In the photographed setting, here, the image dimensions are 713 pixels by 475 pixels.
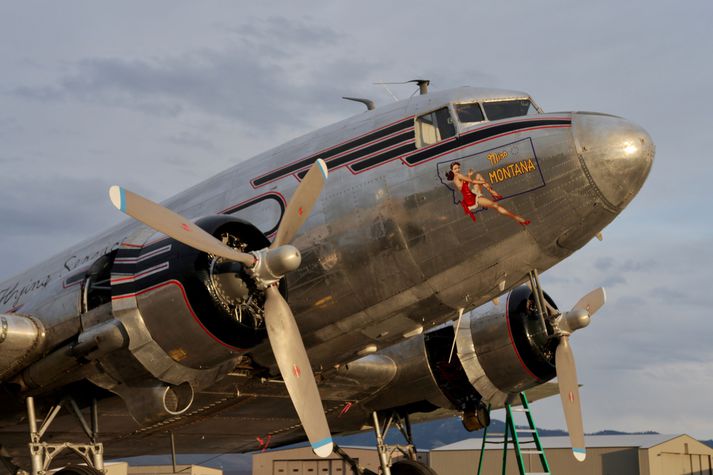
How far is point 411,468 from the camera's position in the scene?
18.4m

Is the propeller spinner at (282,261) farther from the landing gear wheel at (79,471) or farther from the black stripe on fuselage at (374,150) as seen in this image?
the landing gear wheel at (79,471)

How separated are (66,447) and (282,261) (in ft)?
14.6

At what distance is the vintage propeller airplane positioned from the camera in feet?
39.1

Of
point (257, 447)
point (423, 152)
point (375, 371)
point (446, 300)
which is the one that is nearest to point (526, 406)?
point (375, 371)

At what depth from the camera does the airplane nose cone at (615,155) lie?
38.9 ft

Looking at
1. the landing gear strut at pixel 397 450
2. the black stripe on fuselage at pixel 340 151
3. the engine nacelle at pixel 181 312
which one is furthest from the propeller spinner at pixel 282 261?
the landing gear strut at pixel 397 450

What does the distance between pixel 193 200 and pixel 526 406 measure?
896 centimetres

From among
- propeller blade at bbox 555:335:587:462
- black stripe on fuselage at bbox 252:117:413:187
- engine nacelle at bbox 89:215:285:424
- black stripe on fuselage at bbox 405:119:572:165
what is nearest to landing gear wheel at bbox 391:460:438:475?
propeller blade at bbox 555:335:587:462

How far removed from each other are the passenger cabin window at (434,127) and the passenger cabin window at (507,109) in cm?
55

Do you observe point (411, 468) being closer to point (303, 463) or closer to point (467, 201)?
point (467, 201)

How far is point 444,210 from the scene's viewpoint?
Result: 40.6ft

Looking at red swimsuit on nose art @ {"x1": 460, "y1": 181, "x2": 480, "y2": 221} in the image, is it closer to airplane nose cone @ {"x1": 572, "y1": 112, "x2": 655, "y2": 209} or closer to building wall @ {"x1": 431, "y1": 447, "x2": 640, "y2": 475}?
airplane nose cone @ {"x1": 572, "y1": 112, "x2": 655, "y2": 209}

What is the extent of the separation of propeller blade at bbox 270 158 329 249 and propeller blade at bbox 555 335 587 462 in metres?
6.41

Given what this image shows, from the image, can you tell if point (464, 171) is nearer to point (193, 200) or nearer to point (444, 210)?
point (444, 210)
